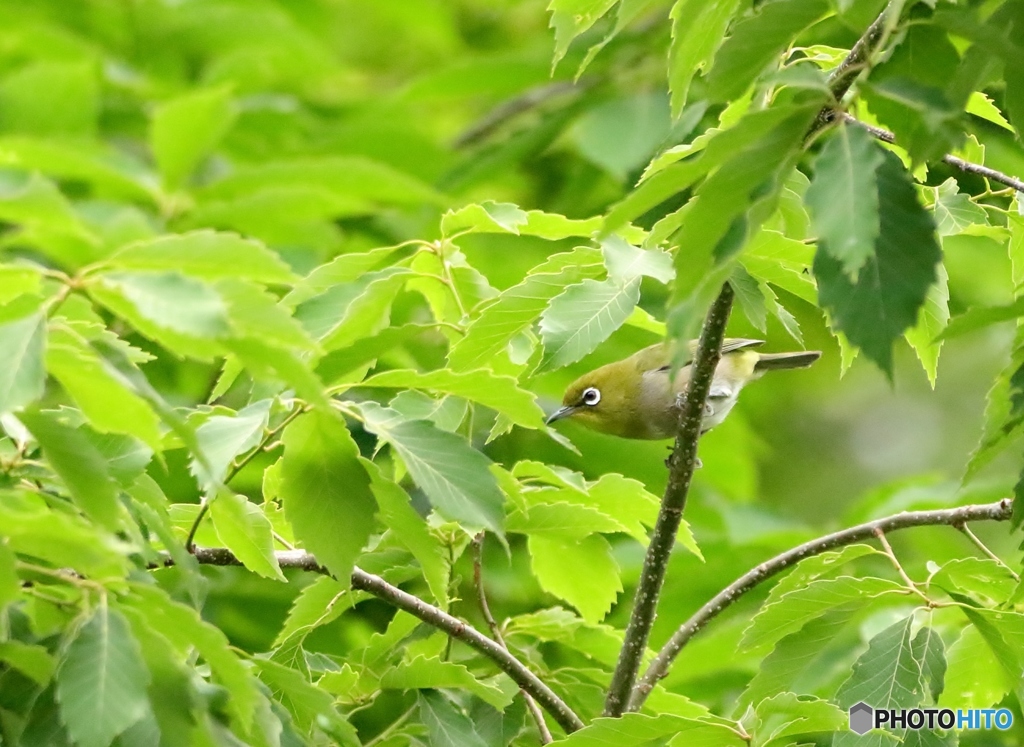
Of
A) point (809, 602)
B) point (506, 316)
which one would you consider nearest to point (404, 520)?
point (506, 316)

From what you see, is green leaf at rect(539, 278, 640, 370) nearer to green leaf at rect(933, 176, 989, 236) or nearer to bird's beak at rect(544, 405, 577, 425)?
green leaf at rect(933, 176, 989, 236)

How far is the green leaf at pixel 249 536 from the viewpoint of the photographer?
2176 millimetres

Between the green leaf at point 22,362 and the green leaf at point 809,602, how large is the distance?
4.56ft

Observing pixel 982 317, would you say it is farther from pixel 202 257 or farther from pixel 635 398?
pixel 635 398

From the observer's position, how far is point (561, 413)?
5098mm

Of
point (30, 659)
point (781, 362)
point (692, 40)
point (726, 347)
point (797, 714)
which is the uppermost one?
point (781, 362)

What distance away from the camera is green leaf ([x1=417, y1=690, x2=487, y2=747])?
7.61 ft

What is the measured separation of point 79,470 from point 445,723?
937 millimetres

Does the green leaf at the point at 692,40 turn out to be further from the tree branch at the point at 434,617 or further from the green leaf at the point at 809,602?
the tree branch at the point at 434,617

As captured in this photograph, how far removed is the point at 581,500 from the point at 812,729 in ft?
2.50

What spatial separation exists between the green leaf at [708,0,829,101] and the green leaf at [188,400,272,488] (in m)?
0.92

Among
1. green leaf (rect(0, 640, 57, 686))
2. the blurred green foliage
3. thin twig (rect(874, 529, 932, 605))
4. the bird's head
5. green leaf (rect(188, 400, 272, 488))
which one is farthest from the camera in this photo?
the bird's head

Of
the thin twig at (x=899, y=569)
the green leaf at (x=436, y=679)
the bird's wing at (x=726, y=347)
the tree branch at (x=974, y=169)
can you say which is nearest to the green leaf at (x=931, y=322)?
the tree branch at (x=974, y=169)

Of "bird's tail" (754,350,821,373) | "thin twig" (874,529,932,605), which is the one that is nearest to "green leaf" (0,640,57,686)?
"thin twig" (874,529,932,605)
